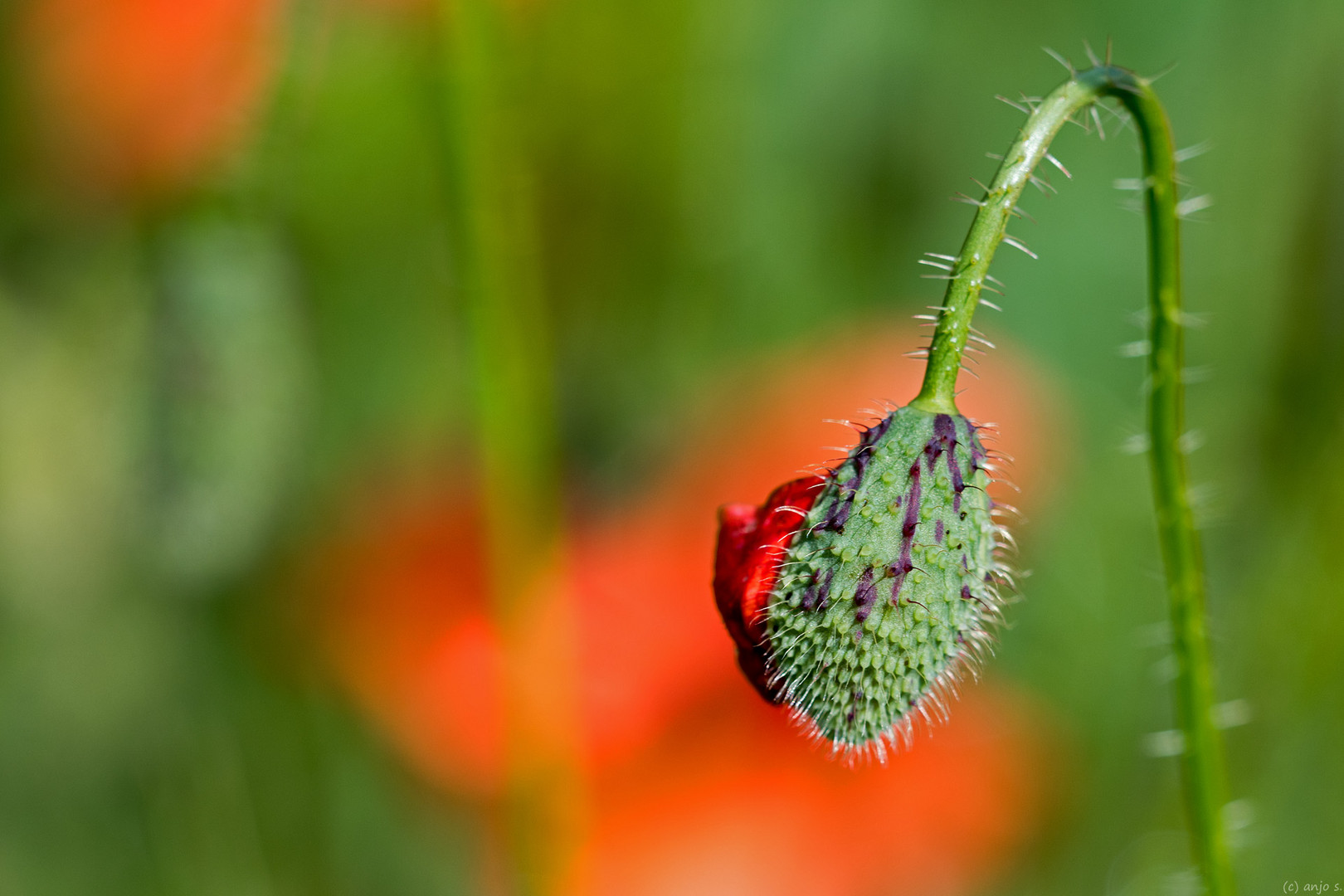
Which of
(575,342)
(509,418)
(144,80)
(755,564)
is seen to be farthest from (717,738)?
(144,80)

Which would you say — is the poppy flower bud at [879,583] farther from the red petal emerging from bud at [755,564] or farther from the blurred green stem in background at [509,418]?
the blurred green stem in background at [509,418]

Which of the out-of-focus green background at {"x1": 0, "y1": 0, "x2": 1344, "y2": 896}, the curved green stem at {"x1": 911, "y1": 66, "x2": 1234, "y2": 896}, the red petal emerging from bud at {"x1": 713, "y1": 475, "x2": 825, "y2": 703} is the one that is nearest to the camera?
the curved green stem at {"x1": 911, "y1": 66, "x2": 1234, "y2": 896}

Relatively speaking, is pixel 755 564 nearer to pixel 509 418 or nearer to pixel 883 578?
pixel 883 578

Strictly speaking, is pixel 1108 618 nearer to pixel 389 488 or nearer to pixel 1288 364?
pixel 1288 364

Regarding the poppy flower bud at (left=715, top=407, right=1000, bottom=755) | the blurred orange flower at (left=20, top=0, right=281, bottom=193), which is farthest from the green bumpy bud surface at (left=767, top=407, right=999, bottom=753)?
the blurred orange flower at (left=20, top=0, right=281, bottom=193)

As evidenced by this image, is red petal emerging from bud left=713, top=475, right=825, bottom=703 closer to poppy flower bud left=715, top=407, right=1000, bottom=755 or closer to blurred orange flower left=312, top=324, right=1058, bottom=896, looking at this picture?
poppy flower bud left=715, top=407, right=1000, bottom=755

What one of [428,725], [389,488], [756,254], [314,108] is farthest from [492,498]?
[314,108]

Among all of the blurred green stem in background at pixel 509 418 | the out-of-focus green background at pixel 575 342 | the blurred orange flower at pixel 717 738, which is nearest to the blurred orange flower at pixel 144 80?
the out-of-focus green background at pixel 575 342
